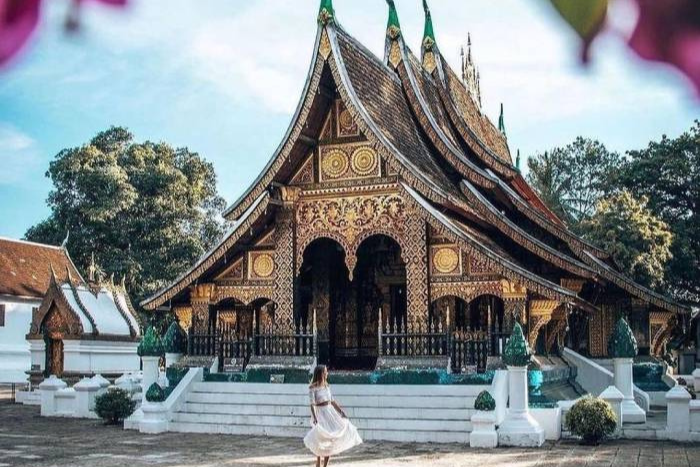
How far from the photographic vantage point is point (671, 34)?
0.47 meters

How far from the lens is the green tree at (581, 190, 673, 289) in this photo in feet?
80.6

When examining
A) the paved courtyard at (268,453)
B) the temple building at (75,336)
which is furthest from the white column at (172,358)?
the temple building at (75,336)

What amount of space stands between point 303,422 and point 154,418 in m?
2.54

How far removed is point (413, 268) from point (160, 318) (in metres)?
25.0

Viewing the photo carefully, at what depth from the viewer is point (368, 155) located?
14969mm

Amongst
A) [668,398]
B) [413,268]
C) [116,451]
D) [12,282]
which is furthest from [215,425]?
[12,282]

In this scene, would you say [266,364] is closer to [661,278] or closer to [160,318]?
[661,278]

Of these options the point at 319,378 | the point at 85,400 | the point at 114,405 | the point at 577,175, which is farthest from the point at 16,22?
the point at 577,175

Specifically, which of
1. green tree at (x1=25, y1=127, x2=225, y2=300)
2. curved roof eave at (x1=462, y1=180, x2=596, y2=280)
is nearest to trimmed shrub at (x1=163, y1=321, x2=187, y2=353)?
curved roof eave at (x1=462, y1=180, x2=596, y2=280)

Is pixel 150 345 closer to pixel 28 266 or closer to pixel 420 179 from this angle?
pixel 420 179

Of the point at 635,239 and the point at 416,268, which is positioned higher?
the point at 635,239

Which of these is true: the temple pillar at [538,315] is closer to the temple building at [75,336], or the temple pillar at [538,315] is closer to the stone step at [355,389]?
the stone step at [355,389]

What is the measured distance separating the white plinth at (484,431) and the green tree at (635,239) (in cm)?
1416

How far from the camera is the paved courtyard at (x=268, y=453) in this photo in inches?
382
